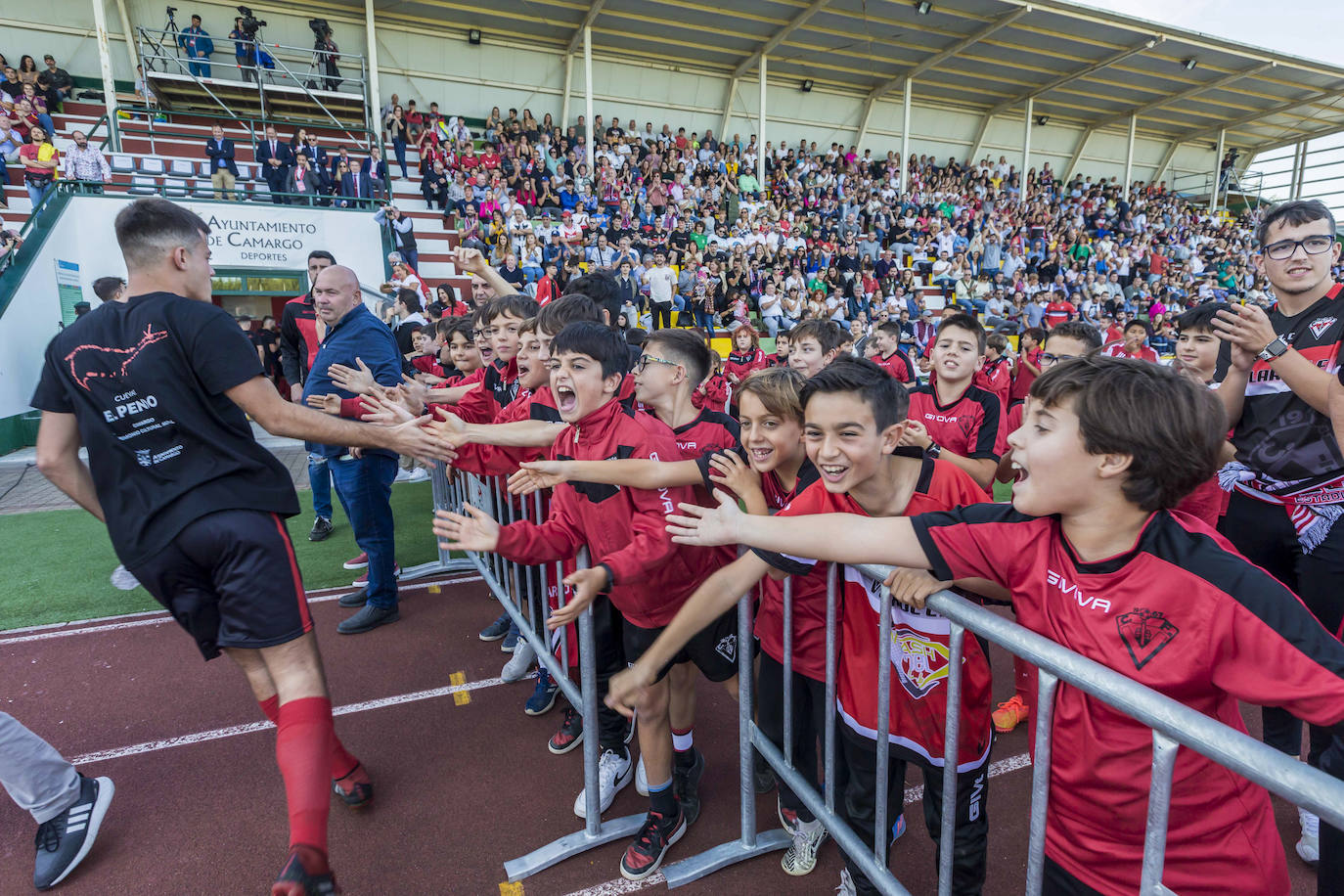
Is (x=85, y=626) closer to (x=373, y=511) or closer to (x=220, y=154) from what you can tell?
(x=373, y=511)

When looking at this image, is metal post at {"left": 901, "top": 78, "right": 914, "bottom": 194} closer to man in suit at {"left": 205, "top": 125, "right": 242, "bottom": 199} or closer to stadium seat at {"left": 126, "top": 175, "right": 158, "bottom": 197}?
man in suit at {"left": 205, "top": 125, "right": 242, "bottom": 199}

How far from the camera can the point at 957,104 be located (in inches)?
1021

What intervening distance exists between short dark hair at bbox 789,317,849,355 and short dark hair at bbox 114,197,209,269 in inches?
145

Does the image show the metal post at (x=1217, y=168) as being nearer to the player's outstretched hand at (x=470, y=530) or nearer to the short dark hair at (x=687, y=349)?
the short dark hair at (x=687, y=349)

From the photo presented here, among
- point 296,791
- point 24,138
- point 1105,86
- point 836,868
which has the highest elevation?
point 1105,86

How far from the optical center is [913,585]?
1.66 m

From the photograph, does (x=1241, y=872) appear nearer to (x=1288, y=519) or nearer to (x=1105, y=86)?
(x=1288, y=519)

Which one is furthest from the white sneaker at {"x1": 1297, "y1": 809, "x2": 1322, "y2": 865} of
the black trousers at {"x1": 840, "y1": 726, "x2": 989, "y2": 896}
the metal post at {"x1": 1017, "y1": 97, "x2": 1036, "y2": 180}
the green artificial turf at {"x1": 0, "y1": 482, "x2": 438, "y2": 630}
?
the metal post at {"x1": 1017, "y1": 97, "x2": 1036, "y2": 180}

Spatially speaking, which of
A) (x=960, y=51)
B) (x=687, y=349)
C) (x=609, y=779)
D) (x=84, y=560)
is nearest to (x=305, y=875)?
(x=609, y=779)

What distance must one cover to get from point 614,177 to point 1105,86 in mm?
19536

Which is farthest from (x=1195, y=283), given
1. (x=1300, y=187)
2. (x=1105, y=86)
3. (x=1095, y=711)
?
(x=1095, y=711)

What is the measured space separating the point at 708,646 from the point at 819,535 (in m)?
1.11

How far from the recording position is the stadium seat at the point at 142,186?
1255 cm

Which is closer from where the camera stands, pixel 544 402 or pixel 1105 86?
pixel 544 402
